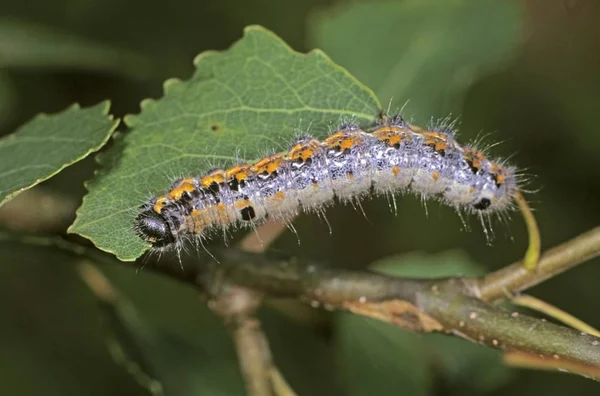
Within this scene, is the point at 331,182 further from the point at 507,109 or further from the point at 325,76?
the point at 507,109

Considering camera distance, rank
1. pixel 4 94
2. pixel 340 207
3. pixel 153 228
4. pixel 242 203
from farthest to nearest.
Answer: pixel 340 207 → pixel 4 94 → pixel 242 203 → pixel 153 228

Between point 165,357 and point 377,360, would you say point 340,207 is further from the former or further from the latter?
point 165,357

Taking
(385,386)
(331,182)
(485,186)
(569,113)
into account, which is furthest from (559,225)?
(331,182)

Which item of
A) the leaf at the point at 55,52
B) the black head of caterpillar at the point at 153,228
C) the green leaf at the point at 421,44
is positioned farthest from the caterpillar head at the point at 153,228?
the leaf at the point at 55,52

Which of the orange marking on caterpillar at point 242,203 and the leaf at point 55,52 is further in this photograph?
the leaf at point 55,52

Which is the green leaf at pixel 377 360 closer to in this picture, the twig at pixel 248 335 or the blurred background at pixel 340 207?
the blurred background at pixel 340 207

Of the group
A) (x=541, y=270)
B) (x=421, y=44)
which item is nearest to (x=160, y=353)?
(x=541, y=270)
